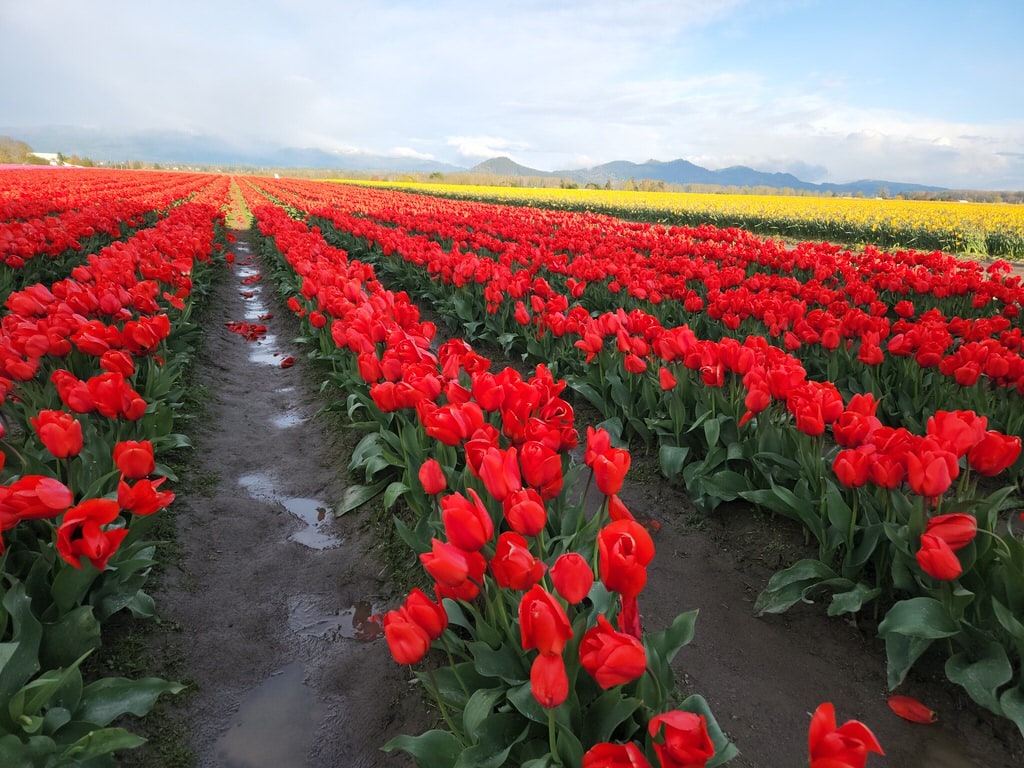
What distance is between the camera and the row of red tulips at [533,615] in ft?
4.53

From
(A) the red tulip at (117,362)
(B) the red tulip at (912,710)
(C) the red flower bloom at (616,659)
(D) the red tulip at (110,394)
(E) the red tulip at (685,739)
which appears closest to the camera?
(E) the red tulip at (685,739)

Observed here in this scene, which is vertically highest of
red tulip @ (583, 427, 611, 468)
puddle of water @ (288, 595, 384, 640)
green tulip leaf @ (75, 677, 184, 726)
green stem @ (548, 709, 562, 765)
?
red tulip @ (583, 427, 611, 468)

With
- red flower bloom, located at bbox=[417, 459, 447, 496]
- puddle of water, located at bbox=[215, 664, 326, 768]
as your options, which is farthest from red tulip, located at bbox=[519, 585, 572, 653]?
puddle of water, located at bbox=[215, 664, 326, 768]

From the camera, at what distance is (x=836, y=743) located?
1.10m

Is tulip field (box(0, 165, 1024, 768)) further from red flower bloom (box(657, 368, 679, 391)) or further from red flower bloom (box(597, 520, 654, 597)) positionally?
red flower bloom (box(657, 368, 679, 391))

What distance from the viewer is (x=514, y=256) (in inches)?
380

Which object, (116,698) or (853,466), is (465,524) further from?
(853,466)

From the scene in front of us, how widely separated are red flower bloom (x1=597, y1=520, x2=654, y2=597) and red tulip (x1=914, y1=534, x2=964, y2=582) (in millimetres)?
1137

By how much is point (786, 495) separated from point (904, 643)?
0.85m

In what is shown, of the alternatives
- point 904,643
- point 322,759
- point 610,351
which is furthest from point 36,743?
point 610,351

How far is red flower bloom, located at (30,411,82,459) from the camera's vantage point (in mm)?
2539

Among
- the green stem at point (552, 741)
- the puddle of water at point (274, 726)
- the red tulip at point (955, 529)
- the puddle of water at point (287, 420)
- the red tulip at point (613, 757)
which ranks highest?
the red tulip at point (955, 529)

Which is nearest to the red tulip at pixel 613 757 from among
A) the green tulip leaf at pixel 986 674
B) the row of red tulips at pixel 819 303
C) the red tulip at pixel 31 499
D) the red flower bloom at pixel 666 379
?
the green tulip leaf at pixel 986 674

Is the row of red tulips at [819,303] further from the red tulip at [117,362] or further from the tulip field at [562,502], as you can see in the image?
the red tulip at [117,362]
